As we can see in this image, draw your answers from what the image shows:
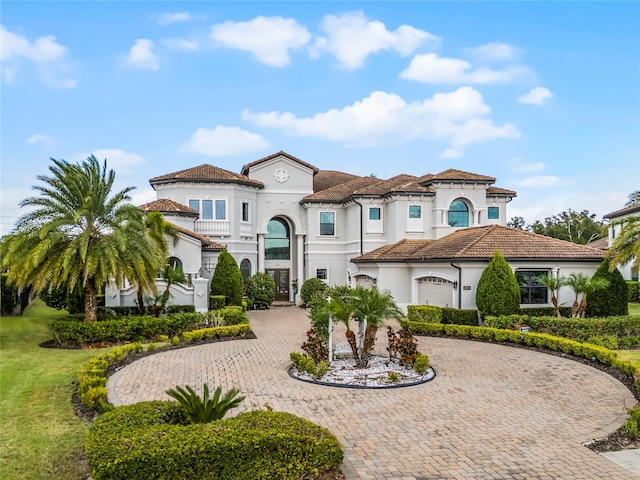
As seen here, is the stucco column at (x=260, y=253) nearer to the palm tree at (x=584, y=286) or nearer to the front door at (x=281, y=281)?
the front door at (x=281, y=281)

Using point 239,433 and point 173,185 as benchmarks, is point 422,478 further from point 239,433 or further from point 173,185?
point 173,185

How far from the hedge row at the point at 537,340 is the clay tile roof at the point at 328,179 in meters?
17.9

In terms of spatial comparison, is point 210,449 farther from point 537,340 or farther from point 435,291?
point 435,291

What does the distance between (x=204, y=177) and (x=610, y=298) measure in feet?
71.8

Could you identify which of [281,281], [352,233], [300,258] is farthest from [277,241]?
[352,233]

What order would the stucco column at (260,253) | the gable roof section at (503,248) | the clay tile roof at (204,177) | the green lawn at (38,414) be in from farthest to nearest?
the stucco column at (260,253) < the clay tile roof at (204,177) < the gable roof section at (503,248) < the green lawn at (38,414)

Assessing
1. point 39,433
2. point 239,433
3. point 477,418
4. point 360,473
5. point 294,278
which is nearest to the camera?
point 239,433

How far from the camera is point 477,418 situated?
29.5 ft

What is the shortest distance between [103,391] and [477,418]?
7.30 meters

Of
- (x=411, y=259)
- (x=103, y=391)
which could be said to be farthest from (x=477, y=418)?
(x=411, y=259)

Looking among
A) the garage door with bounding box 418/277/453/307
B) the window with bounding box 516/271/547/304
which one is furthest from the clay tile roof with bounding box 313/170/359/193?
the window with bounding box 516/271/547/304

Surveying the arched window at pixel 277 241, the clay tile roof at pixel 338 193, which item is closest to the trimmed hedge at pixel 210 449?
the clay tile roof at pixel 338 193

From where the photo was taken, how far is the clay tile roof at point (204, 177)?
1123 inches

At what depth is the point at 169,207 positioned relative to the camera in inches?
1027
